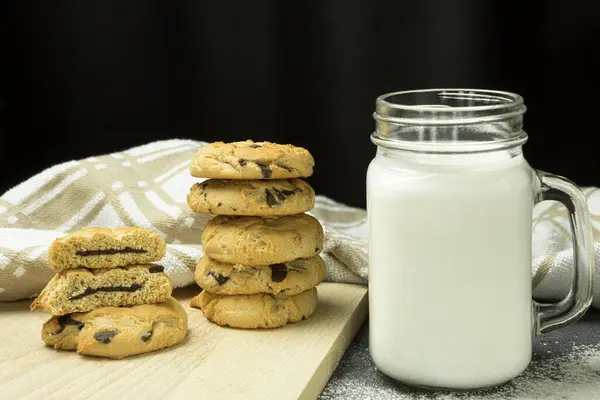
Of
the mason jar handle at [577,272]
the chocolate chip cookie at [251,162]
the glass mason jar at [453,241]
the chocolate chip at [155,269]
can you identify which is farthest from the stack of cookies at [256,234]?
the mason jar handle at [577,272]

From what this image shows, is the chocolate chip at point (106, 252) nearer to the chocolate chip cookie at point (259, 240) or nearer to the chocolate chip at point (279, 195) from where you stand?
the chocolate chip cookie at point (259, 240)

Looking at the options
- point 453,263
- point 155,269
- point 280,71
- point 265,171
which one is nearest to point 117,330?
point 155,269

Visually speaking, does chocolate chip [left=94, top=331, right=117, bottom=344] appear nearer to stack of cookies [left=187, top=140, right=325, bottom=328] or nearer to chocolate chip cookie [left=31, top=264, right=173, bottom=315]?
chocolate chip cookie [left=31, top=264, right=173, bottom=315]

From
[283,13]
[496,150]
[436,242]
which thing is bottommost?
[436,242]

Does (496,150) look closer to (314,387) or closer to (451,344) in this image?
(451,344)

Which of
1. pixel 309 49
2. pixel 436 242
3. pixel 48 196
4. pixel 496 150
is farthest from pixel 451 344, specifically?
pixel 309 49

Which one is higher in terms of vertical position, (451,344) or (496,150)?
(496,150)

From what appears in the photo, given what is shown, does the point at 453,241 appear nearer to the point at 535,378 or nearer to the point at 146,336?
the point at 535,378
